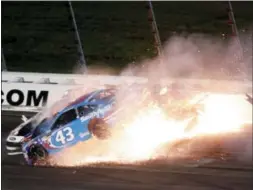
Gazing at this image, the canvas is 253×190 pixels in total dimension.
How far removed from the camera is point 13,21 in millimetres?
21469

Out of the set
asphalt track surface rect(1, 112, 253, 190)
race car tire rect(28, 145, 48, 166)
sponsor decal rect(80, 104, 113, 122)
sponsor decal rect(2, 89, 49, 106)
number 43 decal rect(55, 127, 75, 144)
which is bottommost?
asphalt track surface rect(1, 112, 253, 190)

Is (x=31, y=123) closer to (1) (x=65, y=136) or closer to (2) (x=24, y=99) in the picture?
(1) (x=65, y=136)

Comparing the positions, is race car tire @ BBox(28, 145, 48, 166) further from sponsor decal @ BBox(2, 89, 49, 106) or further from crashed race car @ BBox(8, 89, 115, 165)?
sponsor decal @ BBox(2, 89, 49, 106)

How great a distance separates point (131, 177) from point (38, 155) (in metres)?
1.92

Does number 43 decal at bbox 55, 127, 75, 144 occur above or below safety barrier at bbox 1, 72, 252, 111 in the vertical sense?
below

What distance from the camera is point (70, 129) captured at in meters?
10.7

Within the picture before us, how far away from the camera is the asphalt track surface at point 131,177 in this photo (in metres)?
9.14

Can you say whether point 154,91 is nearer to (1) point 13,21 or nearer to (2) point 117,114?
(2) point 117,114

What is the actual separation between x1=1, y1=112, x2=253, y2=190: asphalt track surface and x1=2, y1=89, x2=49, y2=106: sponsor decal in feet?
8.52

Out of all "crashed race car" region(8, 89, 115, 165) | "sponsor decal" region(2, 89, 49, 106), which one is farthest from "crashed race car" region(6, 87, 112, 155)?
"sponsor decal" region(2, 89, 49, 106)

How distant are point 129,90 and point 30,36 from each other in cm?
892

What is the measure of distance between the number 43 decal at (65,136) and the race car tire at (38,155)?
0.31 metres

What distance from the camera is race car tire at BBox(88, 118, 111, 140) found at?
35.0 feet

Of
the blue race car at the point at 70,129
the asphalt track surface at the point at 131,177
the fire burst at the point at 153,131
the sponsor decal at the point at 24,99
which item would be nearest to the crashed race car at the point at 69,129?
the blue race car at the point at 70,129
